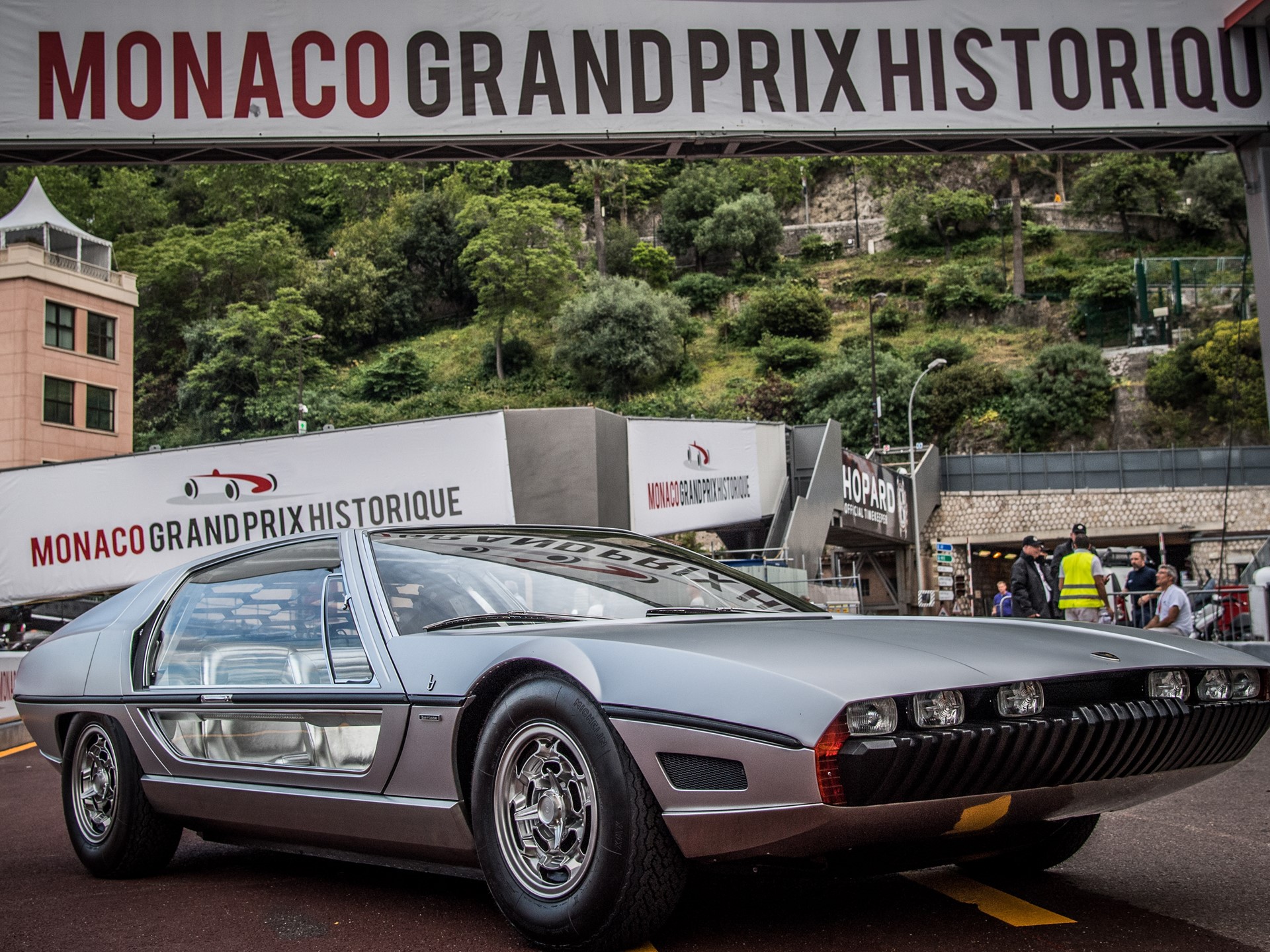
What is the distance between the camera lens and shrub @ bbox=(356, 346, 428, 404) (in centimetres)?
7675

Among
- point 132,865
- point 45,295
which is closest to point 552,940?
point 132,865

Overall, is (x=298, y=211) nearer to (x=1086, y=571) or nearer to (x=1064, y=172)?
(x=1064, y=172)

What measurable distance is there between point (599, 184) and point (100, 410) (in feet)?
171

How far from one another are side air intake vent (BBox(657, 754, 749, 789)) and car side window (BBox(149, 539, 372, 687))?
121 centimetres

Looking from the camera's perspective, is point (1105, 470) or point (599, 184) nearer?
point (1105, 470)

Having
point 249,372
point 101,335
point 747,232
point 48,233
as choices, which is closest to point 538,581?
point 101,335

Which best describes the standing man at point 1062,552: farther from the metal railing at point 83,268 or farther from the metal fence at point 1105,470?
the metal railing at point 83,268

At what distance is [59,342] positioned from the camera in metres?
49.8

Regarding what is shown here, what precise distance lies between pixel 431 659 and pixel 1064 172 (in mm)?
101739

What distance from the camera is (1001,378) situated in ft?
197

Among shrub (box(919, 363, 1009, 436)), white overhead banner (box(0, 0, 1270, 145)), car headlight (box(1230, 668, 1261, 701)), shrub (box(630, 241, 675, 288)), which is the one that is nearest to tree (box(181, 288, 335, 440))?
shrub (box(630, 241, 675, 288))

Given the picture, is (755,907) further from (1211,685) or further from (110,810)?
(110,810)

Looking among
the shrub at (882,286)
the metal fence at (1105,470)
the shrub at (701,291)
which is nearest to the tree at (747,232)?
Answer: the shrub at (701,291)

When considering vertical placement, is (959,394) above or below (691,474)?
above
